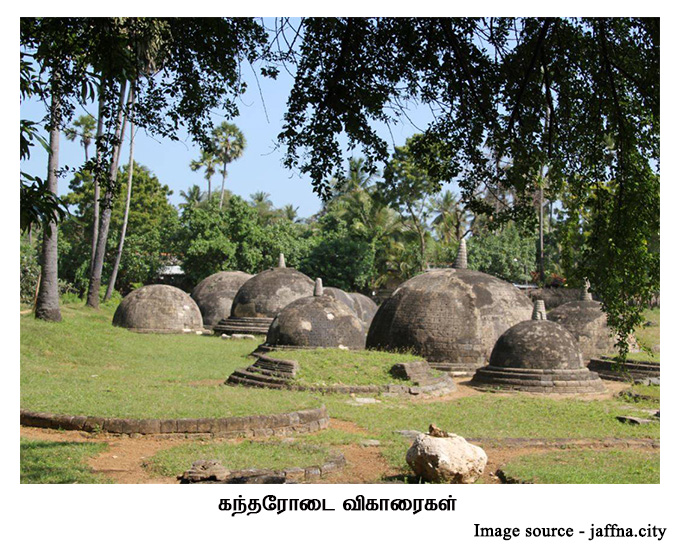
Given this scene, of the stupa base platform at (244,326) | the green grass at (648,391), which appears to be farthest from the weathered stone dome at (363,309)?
the green grass at (648,391)

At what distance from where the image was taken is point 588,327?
22.2m

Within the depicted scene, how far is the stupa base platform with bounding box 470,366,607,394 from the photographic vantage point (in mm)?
16453

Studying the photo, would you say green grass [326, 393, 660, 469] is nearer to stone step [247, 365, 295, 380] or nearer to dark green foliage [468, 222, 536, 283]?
stone step [247, 365, 295, 380]

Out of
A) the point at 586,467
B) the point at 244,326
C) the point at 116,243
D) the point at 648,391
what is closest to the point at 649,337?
the point at 648,391

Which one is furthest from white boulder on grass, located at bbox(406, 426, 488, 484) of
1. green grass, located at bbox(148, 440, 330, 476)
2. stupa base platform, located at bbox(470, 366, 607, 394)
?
stupa base platform, located at bbox(470, 366, 607, 394)

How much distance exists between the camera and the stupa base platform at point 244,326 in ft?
94.6

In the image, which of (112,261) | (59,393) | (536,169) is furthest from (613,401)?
(112,261)

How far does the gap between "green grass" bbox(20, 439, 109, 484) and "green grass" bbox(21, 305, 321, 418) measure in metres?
1.32

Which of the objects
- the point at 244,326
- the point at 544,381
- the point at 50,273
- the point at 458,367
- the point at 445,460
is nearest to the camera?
the point at 445,460

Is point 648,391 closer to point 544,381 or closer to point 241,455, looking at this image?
point 544,381

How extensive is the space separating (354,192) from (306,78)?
1463 inches

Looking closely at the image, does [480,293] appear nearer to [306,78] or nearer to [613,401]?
[613,401]

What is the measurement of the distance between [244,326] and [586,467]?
2145cm
